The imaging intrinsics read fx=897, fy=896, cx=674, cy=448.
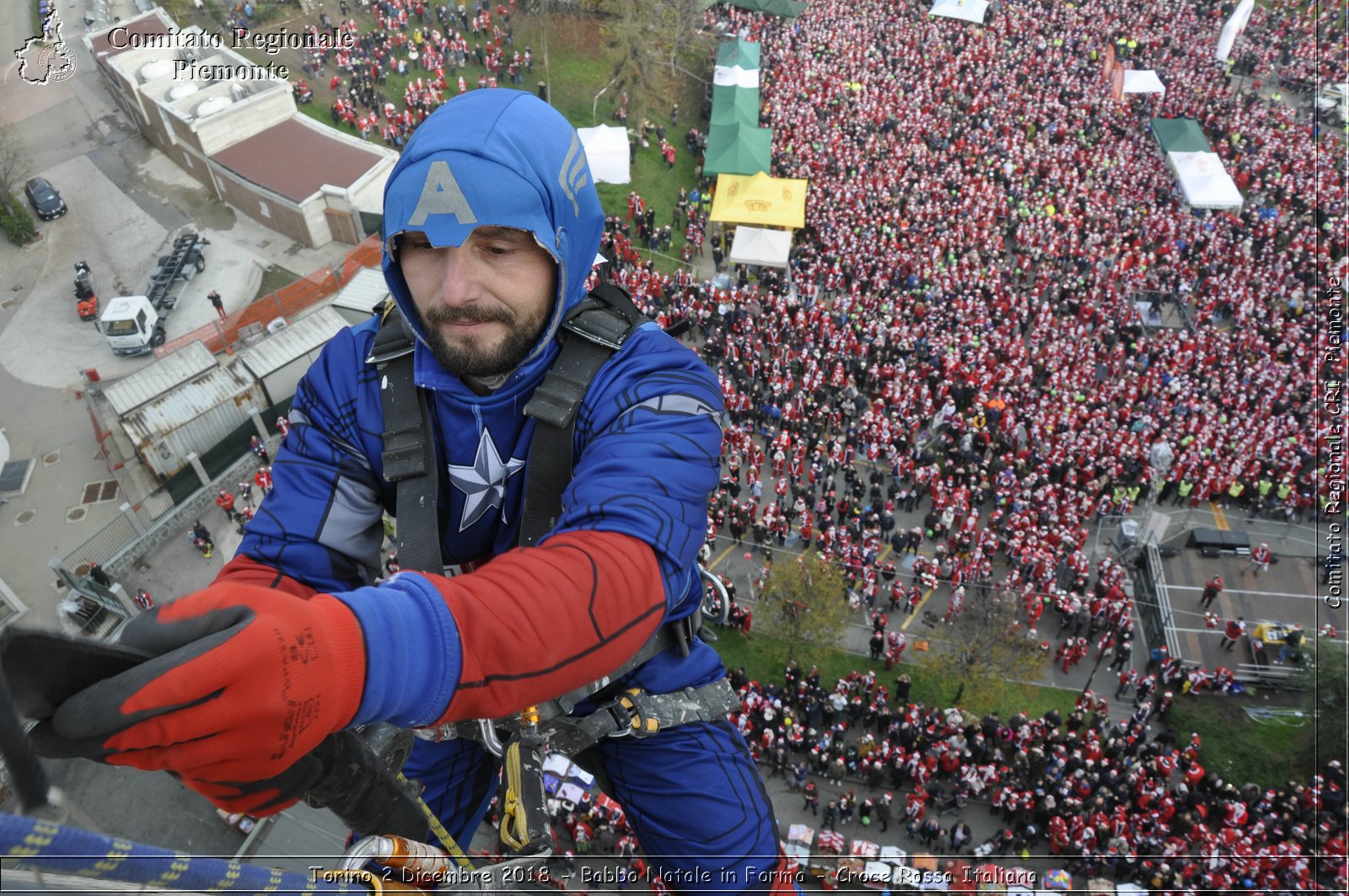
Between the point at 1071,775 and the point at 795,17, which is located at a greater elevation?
the point at 795,17

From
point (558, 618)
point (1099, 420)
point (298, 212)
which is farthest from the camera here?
point (298, 212)

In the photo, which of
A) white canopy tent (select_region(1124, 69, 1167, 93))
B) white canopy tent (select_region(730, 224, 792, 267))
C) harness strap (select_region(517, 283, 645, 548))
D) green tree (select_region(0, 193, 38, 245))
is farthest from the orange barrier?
white canopy tent (select_region(1124, 69, 1167, 93))

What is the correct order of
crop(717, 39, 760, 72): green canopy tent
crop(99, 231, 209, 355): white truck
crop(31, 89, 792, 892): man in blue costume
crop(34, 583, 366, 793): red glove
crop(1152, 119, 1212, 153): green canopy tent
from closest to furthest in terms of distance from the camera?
crop(34, 583, 366, 793): red glove
crop(31, 89, 792, 892): man in blue costume
crop(99, 231, 209, 355): white truck
crop(1152, 119, 1212, 153): green canopy tent
crop(717, 39, 760, 72): green canopy tent

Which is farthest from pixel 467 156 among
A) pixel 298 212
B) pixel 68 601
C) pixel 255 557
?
pixel 298 212

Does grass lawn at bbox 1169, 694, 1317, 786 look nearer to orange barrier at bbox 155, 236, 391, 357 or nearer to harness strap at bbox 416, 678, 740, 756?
harness strap at bbox 416, 678, 740, 756

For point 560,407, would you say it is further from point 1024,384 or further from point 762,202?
point 762,202

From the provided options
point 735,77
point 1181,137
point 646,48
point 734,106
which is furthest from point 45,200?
point 1181,137

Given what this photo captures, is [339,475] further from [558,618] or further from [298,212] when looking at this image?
[298,212]
